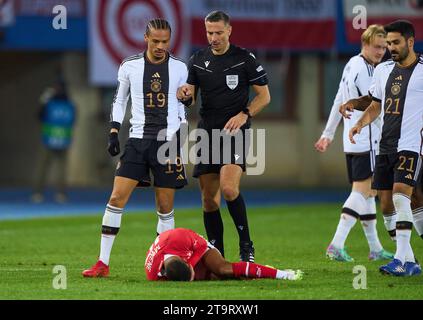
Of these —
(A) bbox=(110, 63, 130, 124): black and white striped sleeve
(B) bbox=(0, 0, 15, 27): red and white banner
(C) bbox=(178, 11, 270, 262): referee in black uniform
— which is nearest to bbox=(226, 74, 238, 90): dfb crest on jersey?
(C) bbox=(178, 11, 270, 262): referee in black uniform

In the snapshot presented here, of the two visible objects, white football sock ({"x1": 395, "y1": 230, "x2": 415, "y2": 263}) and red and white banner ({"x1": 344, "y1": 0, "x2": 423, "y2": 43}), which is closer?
white football sock ({"x1": 395, "y1": 230, "x2": 415, "y2": 263})

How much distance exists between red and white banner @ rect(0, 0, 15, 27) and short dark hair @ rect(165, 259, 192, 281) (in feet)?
44.1

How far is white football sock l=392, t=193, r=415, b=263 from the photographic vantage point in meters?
10.5

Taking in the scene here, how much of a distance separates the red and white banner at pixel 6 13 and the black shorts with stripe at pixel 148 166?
479 inches

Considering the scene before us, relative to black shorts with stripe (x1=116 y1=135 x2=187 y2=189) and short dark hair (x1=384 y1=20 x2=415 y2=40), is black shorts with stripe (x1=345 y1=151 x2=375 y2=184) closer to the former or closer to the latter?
short dark hair (x1=384 y1=20 x2=415 y2=40)

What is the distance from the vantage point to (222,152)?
11.0 metres

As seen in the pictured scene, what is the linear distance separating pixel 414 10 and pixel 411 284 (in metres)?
14.5

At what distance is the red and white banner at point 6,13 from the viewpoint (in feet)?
72.5

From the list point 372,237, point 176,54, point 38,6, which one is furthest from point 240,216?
point 38,6

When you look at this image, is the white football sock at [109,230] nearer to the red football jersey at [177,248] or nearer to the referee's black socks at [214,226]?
the red football jersey at [177,248]

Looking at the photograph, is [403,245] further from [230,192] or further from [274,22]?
[274,22]

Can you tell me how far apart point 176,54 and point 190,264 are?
14.0 metres
